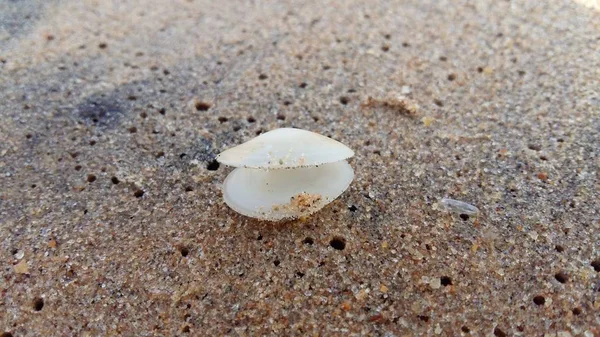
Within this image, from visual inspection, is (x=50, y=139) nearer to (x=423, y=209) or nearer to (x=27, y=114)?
(x=27, y=114)

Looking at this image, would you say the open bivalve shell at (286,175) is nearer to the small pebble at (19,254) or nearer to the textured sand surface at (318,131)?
the textured sand surface at (318,131)

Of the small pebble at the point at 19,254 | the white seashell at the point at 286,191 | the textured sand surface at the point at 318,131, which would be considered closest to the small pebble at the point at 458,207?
the textured sand surface at the point at 318,131

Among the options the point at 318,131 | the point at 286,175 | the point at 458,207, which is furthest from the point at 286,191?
the point at 458,207

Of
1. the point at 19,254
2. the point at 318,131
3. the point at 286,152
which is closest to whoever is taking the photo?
the point at 286,152

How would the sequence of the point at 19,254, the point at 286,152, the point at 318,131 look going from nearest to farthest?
the point at 286,152 → the point at 19,254 → the point at 318,131

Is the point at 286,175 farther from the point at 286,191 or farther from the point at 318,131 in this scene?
the point at 318,131

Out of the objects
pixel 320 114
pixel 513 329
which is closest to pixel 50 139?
pixel 320 114

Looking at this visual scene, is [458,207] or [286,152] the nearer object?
[286,152]
